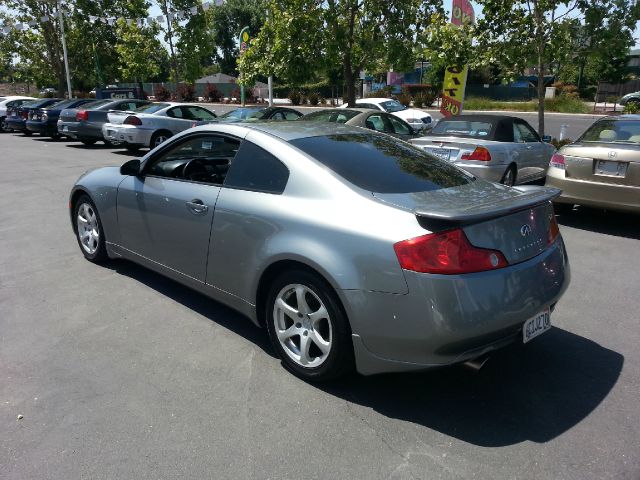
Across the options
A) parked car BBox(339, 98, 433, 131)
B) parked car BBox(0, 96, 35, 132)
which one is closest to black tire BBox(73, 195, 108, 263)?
parked car BBox(339, 98, 433, 131)

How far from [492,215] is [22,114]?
23291mm

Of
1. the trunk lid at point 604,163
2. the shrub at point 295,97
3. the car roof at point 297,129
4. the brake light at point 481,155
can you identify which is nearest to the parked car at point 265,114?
the brake light at point 481,155

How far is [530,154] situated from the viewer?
9.16 m

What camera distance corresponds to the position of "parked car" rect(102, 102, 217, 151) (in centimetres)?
1466

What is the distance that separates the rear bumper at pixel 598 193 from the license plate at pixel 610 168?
136 millimetres

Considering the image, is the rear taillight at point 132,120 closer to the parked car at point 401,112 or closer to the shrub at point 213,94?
the parked car at point 401,112

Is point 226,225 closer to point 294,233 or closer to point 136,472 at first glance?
point 294,233

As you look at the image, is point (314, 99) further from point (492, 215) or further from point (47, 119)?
point (492, 215)

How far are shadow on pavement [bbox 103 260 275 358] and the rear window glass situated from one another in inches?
53.7

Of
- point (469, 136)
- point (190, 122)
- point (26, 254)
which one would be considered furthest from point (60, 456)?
point (190, 122)

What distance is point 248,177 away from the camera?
3.72 m

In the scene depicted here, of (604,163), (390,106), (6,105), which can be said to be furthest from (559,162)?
(6,105)

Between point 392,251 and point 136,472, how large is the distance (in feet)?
5.32

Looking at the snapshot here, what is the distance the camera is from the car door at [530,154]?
29.6 ft
